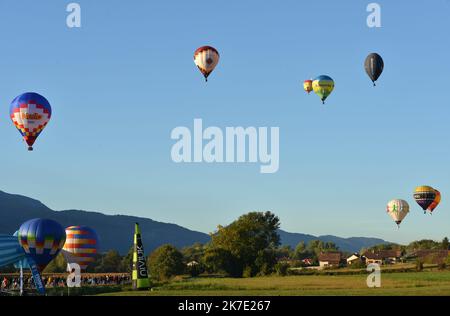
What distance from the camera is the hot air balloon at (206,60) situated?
7288 centimetres

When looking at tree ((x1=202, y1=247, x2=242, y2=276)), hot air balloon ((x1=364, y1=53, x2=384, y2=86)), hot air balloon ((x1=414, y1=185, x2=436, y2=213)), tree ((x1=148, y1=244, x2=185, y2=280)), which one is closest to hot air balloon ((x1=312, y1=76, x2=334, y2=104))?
hot air balloon ((x1=364, y1=53, x2=384, y2=86))

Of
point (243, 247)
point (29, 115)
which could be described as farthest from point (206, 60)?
point (243, 247)

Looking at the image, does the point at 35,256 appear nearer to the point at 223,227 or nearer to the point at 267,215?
the point at 223,227

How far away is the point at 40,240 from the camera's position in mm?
61562

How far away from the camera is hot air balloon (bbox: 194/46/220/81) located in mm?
72875

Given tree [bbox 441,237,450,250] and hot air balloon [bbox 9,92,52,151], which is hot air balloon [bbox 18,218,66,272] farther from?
tree [bbox 441,237,450,250]

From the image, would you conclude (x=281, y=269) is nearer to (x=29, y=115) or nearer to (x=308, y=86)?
(x=308, y=86)

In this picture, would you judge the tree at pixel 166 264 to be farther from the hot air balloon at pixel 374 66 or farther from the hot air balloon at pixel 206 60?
the hot air balloon at pixel 374 66

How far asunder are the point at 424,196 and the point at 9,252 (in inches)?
2508

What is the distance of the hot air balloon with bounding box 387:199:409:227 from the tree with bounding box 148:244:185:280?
115 feet

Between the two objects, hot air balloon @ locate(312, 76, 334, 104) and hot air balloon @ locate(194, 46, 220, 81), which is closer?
hot air balloon @ locate(194, 46, 220, 81)

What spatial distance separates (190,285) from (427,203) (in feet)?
163

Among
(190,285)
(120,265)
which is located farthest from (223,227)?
(190,285)
